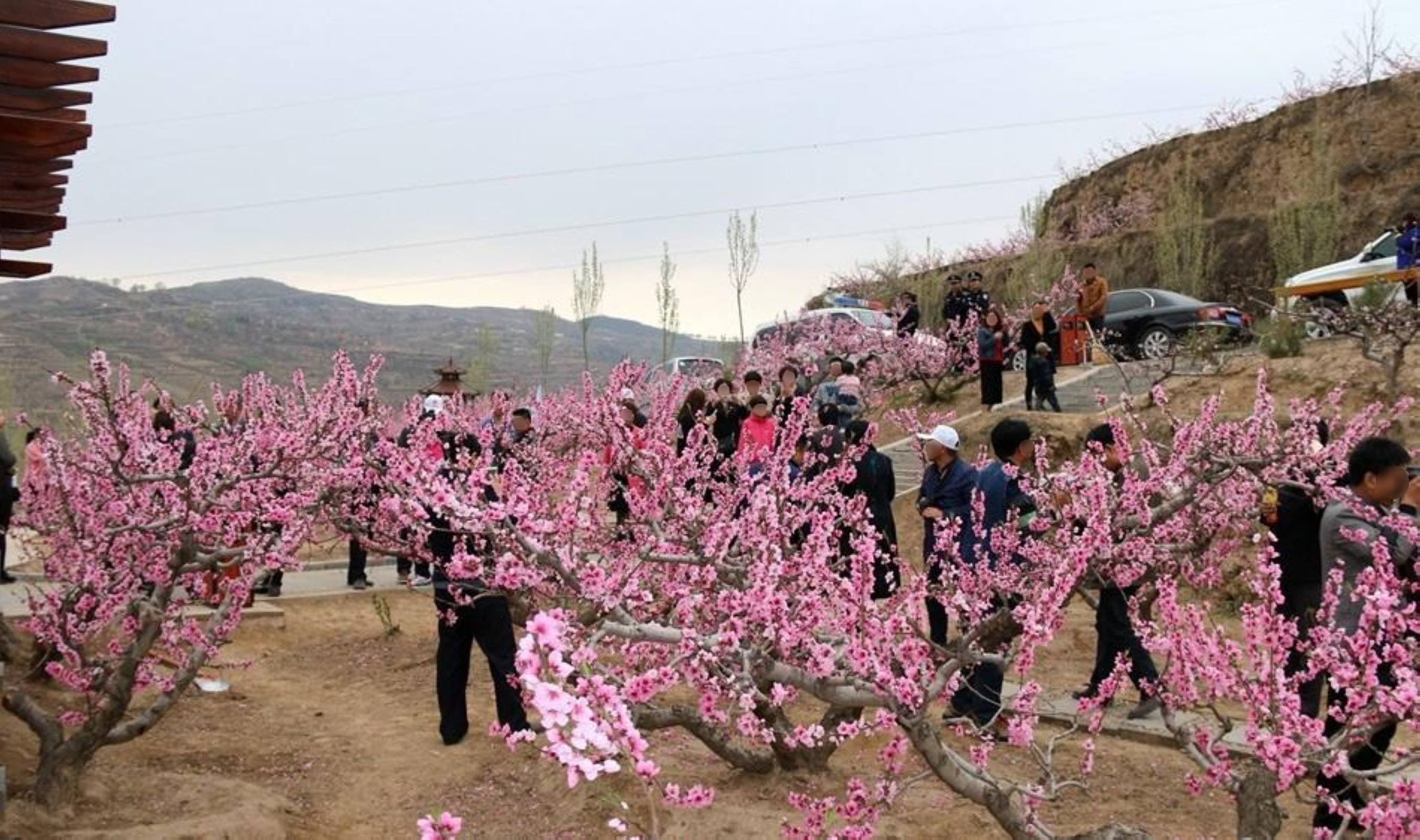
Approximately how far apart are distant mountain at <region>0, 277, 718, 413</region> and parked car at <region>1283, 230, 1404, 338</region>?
14.9 metres

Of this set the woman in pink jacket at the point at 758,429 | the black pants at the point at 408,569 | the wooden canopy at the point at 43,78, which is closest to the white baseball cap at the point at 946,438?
the woman in pink jacket at the point at 758,429

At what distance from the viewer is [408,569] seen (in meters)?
11.5

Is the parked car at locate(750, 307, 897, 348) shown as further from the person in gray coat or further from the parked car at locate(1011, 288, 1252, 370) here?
the person in gray coat

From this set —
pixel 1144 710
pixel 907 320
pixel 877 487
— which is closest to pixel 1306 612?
pixel 1144 710

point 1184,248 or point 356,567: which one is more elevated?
point 1184,248

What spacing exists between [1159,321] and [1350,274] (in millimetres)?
2845

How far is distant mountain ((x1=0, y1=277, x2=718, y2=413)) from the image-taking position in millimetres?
34875

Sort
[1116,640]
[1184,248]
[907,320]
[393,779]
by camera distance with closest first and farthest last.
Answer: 1. [1116,640]
2. [393,779]
3. [907,320]
4. [1184,248]

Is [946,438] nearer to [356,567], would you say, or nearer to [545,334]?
[356,567]

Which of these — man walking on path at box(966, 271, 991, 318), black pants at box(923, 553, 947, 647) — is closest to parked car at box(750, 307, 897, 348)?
man walking on path at box(966, 271, 991, 318)

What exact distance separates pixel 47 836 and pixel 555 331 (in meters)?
31.3

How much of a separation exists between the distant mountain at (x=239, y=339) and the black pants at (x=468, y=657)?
53.3 ft

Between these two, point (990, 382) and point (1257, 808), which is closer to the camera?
point (1257, 808)

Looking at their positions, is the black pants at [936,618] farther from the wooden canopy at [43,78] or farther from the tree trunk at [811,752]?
the wooden canopy at [43,78]
